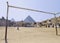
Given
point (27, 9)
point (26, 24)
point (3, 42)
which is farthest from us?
point (26, 24)

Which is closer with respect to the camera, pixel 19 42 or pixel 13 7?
pixel 19 42

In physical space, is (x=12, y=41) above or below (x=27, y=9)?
Result: below

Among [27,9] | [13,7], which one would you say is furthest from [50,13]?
[13,7]

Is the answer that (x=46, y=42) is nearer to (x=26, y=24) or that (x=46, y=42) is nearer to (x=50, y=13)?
(x=50, y=13)

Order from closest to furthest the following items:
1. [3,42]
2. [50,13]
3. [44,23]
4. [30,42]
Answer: [3,42] → [30,42] → [50,13] → [44,23]

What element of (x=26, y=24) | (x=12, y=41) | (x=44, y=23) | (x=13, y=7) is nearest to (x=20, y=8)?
(x=13, y=7)

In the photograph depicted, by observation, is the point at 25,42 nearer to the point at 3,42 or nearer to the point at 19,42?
the point at 19,42

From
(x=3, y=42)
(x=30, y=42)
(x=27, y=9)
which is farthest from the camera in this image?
(x=27, y=9)

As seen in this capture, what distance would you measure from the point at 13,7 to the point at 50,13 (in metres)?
2.79

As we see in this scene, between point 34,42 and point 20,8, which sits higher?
point 20,8

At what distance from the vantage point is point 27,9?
28.3 ft

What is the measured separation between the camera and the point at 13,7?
809cm

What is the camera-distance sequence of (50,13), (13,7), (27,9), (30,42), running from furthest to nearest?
(50,13) → (27,9) → (13,7) → (30,42)

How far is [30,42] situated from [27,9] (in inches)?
81.5
